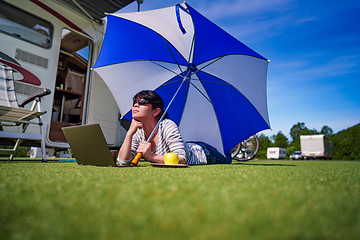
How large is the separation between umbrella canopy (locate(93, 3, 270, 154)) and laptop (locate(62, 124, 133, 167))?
1.05 metres

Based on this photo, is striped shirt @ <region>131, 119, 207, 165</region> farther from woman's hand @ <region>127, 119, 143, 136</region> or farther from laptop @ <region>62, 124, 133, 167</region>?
laptop @ <region>62, 124, 133, 167</region>

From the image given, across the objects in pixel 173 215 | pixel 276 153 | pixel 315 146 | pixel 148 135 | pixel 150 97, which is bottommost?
pixel 276 153

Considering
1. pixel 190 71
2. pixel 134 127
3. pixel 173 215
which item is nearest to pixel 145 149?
pixel 134 127

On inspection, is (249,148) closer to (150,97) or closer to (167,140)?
(167,140)

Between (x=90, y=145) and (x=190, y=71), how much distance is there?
1.79 meters

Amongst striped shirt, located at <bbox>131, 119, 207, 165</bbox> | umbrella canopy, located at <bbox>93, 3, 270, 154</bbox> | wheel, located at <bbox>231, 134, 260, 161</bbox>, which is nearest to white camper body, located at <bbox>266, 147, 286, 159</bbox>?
wheel, located at <bbox>231, 134, 260, 161</bbox>

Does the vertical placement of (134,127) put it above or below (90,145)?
above

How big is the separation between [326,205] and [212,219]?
1.27ft

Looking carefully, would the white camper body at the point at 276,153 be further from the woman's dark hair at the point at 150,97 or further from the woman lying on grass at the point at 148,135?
the woman's dark hair at the point at 150,97

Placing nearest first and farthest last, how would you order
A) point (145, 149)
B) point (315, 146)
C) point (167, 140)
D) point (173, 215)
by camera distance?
point (173, 215) → point (145, 149) → point (167, 140) → point (315, 146)

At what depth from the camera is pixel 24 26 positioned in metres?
4.07

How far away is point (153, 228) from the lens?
450mm

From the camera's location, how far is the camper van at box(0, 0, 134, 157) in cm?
389

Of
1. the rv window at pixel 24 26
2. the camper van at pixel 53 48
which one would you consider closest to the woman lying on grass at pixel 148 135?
the camper van at pixel 53 48
